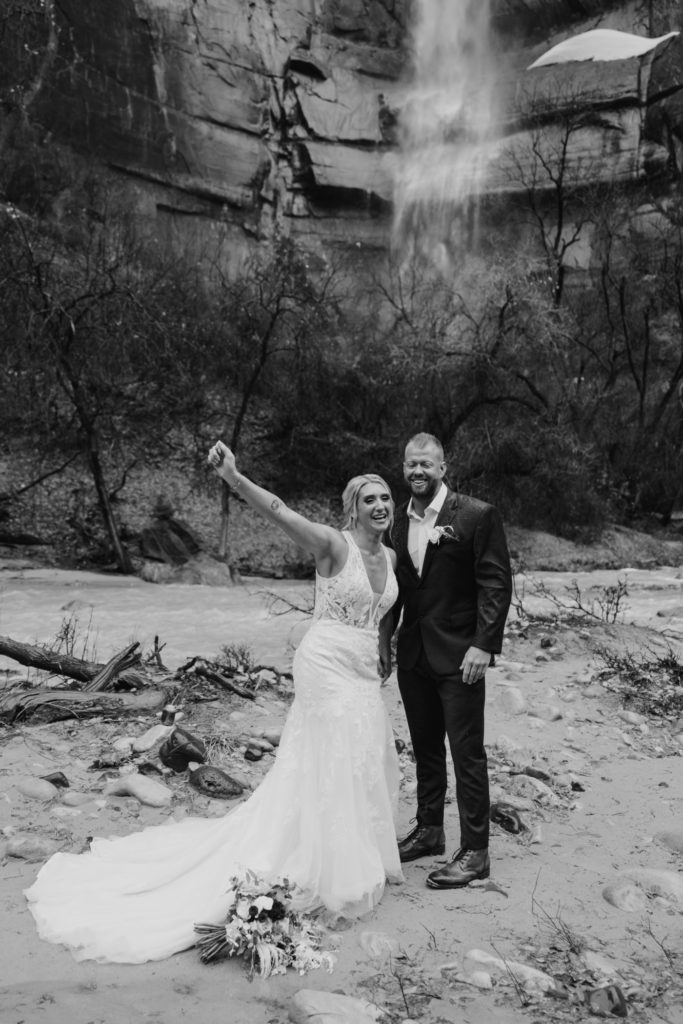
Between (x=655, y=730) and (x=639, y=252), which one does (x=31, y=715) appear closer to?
(x=655, y=730)

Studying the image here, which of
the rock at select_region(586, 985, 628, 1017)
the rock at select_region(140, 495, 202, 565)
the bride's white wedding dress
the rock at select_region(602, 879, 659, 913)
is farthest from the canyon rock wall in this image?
the rock at select_region(586, 985, 628, 1017)

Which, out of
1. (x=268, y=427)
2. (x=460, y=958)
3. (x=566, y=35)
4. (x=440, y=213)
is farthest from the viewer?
(x=566, y=35)

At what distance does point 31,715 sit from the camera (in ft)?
19.5

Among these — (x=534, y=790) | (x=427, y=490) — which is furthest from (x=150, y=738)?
(x=427, y=490)

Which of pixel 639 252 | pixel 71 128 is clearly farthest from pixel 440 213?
pixel 71 128

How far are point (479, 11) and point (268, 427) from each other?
2417cm

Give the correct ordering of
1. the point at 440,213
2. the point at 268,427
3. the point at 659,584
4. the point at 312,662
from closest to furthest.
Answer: the point at 312,662 → the point at 659,584 → the point at 268,427 → the point at 440,213

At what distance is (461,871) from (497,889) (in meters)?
0.18

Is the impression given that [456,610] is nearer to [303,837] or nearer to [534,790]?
[303,837]

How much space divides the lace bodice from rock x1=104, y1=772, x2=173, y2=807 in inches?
62.5

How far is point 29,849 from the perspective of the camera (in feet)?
13.5

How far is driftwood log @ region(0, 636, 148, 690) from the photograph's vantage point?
6.66 m

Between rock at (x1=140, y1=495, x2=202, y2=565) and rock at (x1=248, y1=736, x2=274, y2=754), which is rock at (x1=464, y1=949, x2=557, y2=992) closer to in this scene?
rock at (x1=248, y1=736, x2=274, y2=754)

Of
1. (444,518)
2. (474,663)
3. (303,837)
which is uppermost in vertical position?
(444,518)
